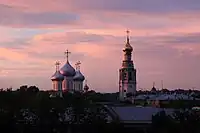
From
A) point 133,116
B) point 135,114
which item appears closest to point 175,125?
point 133,116

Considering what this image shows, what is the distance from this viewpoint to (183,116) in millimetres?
47375

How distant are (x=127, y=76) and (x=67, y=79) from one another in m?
8.33

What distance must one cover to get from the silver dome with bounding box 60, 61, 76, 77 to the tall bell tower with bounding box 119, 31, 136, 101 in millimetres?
6931

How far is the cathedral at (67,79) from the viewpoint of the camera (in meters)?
82.8

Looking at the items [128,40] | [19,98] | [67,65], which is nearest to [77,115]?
[19,98]

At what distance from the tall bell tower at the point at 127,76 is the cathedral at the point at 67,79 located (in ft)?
18.8

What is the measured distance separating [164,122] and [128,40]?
158ft

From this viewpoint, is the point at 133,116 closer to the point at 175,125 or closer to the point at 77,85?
the point at 175,125

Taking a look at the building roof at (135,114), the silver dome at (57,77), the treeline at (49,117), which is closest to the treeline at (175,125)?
the building roof at (135,114)

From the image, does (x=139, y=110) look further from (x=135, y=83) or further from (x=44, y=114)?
(x=135, y=83)

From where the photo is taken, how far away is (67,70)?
84.2 meters

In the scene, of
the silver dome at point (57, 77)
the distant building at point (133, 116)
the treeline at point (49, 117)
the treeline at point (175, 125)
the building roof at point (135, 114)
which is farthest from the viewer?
the silver dome at point (57, 77)

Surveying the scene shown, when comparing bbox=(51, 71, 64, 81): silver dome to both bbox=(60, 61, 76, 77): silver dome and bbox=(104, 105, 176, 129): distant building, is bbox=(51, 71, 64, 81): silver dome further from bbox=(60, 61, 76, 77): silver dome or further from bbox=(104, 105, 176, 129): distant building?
bbox=(104, 105, 176, 129): distant building

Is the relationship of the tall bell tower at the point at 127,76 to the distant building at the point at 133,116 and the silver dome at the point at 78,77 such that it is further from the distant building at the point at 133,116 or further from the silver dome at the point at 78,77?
the distant building at the point at 133,116
